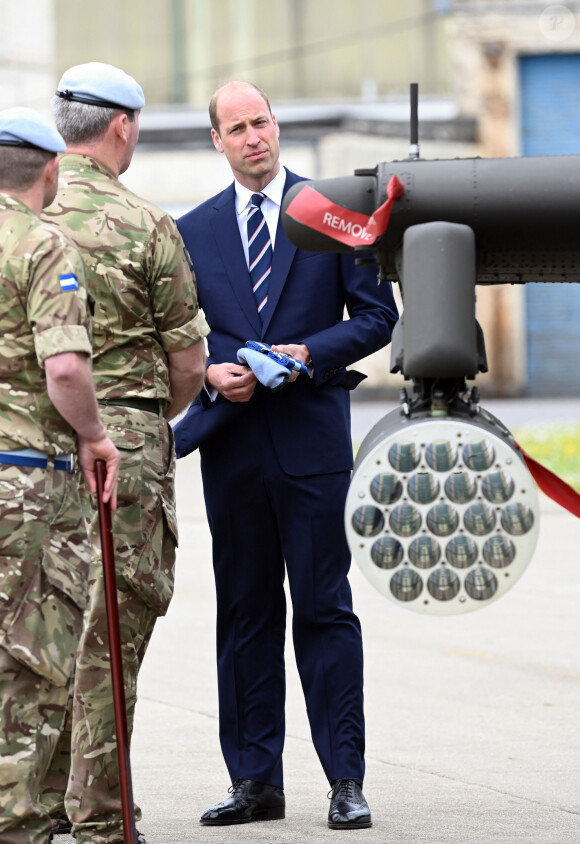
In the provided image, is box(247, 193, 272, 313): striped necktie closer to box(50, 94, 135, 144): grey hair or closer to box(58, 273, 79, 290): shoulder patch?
box(50, 94, 135, 144): grey hair

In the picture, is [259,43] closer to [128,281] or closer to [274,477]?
[274,477]

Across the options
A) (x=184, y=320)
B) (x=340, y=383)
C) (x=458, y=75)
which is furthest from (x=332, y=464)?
(x=458, y=75)

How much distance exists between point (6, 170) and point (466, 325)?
1.27 metres

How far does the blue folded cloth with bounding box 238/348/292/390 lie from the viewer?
4.85 m

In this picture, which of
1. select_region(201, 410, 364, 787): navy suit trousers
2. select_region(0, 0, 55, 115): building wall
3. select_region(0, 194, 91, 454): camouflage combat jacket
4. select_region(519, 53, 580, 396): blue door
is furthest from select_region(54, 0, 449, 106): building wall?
select_region(0, 194, 91, 454): camouflage combat jacket

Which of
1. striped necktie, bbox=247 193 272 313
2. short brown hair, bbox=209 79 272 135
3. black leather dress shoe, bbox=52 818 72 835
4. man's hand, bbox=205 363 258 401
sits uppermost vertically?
short brown hair, bbox=209 79 272 135

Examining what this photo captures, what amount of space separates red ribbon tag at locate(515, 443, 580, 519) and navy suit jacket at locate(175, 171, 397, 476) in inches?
44.9

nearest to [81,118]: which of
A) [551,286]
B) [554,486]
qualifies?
[554,486]

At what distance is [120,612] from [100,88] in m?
1.44

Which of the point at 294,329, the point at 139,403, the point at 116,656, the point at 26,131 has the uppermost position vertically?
the point at 26,131

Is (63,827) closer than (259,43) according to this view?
Yes

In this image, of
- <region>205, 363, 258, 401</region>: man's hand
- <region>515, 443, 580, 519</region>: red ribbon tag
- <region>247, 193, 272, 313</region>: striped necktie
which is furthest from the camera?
<region>247, 193, 272, 313</region>: striped necktie

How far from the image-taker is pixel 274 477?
5148 millimetres

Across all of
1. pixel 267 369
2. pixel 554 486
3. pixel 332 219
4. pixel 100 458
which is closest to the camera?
pixel 332 219
